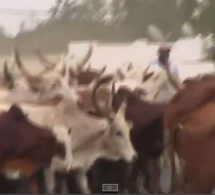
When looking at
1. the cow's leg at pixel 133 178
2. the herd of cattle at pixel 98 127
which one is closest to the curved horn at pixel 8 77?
the herd of cattle at pixel 98 127

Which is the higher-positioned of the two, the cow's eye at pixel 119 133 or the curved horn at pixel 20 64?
the curved horn at pixel 20 64

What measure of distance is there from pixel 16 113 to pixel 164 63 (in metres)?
0.47

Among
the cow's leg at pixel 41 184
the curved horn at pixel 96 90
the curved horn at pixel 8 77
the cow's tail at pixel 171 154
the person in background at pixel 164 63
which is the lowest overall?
the cow's leg at pixel 41 184

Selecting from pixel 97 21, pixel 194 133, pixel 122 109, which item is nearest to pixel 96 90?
pixel 122 109

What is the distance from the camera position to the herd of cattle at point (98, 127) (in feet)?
5.28

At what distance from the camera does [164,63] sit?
5.35 ft

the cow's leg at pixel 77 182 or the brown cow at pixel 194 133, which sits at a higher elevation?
the brown cow at pixel 194 133

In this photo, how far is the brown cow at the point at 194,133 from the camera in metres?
1.59

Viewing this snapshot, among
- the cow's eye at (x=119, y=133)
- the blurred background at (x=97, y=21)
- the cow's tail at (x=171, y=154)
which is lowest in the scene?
the cow's tail at (x=171, y=154)

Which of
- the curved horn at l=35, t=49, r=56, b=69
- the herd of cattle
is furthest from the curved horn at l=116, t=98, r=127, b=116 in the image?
the curved horn at l=35, t=49, r=56, b=69

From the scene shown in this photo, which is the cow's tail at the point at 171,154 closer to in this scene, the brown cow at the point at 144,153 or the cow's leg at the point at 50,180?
the brown cow at the point at 144,153

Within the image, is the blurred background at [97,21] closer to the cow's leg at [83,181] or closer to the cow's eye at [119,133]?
the cow's eye at [119,133]

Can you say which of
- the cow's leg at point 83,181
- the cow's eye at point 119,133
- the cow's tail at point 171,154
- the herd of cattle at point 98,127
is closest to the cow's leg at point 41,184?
the herd of cattle at point 98,127

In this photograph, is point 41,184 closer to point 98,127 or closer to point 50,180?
point 50,180
